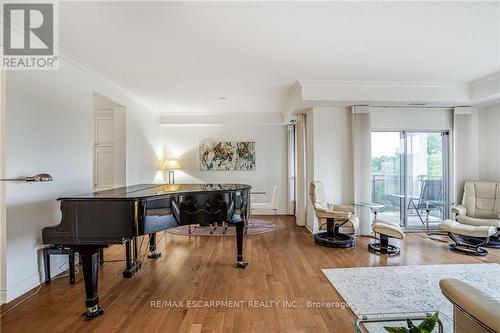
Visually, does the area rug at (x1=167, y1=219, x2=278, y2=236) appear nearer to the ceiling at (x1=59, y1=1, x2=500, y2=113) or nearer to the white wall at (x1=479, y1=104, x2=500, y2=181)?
the ceiling at (x1=59, y1=1, x2=500, y2=113)

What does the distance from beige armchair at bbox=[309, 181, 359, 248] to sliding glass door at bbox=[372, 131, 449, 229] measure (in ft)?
3.90

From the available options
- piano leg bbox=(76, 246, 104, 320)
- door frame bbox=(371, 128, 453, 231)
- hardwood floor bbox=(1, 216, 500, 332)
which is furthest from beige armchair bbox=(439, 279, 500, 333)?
door frame bbox=(371, 128, 453, 231)

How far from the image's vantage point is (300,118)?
525 cm

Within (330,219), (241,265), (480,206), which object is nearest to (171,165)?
(241,265)

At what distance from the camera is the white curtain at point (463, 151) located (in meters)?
4.66

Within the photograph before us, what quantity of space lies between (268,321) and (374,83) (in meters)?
3.93

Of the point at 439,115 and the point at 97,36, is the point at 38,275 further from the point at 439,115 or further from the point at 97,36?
the point at 439,115

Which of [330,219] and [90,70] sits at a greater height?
[90,70]

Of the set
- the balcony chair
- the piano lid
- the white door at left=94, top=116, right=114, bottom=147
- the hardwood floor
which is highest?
the white door at left=94, top=116, right=114, bottom=147

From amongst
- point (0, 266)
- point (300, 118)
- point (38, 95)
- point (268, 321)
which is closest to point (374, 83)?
point (300, 118)

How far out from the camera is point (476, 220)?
3.93 metres

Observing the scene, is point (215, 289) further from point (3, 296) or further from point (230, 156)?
point (230, 156)

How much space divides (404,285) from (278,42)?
9.75 feet

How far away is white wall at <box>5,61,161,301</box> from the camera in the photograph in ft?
7.86
